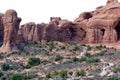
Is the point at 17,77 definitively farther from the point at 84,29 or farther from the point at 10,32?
the point at 84,29

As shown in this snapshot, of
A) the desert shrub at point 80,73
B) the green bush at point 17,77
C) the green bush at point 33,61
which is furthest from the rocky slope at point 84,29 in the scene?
the desert shrub at point 80,73

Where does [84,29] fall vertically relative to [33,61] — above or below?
above

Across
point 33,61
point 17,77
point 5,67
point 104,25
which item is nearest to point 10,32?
point 33,61

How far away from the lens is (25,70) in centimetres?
5047

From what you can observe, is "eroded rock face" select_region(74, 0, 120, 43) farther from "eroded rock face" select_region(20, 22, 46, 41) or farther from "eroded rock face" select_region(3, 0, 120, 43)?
"eroded rock face" select_region(20, 22, 46, 41)

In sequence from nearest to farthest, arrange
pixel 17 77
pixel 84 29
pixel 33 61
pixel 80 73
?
pixel 80 73
pixel 17 77
pixel 33 61
pixel 84 29

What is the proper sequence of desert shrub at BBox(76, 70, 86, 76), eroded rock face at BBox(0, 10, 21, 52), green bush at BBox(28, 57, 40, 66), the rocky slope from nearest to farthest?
desert shrub at BBox(76, 70, 86, 76)
green bush at BBox(28, 57, 40, 66)
eroded rock face at BBox(0, 10, 21, 52)
the rocky slope

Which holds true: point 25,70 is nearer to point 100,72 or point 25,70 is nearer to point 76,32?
point 100,72

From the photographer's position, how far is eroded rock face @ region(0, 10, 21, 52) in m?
62.1

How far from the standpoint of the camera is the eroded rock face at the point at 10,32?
62062mm

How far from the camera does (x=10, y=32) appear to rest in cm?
6234

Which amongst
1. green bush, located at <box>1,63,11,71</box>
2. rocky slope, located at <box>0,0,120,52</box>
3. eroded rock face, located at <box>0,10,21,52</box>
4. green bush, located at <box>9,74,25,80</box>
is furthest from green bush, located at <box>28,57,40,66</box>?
rocky slope, located at <box>0,0,120,52</box>

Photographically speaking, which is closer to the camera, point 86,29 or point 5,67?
point 5,67

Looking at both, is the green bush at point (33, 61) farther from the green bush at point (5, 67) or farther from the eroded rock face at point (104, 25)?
the eroded rock face at point (104, 25)
